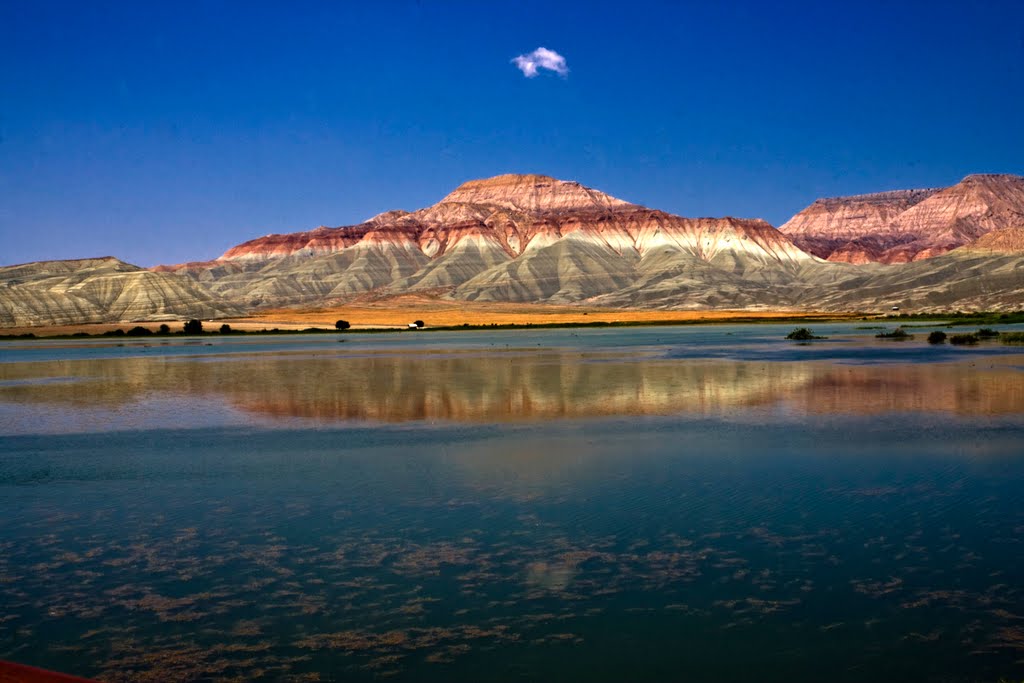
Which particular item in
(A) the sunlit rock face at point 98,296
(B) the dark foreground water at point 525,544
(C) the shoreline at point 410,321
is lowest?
(B) the dark foreground water at point 525,544

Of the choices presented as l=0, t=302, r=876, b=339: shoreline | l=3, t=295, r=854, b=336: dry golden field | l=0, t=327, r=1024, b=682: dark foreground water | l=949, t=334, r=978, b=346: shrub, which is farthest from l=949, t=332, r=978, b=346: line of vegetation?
l=3, t=295, r=854, b=336: dry golden field

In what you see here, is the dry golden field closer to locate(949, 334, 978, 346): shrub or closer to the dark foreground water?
locate(949, 334, 978, 346): shrub

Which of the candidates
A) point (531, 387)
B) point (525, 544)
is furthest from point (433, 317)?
point (525, 544)

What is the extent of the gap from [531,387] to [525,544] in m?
24.2

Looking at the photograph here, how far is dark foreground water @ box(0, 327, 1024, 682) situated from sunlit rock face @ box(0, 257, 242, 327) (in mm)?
129919

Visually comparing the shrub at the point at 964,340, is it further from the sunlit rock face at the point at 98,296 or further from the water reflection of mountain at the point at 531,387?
the sunlit rock face at the point at 98,296

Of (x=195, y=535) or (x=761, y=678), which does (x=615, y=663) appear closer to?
(x=761, y=678)

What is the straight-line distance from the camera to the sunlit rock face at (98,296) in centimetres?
14462

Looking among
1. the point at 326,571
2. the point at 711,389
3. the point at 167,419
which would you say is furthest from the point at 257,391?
the point at 326,571

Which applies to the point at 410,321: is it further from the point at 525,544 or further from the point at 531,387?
the point at 525,544

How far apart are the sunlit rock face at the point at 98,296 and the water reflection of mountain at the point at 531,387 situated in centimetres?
9751

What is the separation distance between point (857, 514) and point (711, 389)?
20.5 m

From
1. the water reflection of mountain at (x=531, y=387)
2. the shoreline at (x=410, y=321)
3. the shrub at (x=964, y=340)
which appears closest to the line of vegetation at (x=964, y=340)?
the shrub at (x=964, y=340)

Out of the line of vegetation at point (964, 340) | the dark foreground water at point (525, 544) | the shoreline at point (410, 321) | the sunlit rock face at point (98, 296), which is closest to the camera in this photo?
the dark foreground water at point (525, 544)
